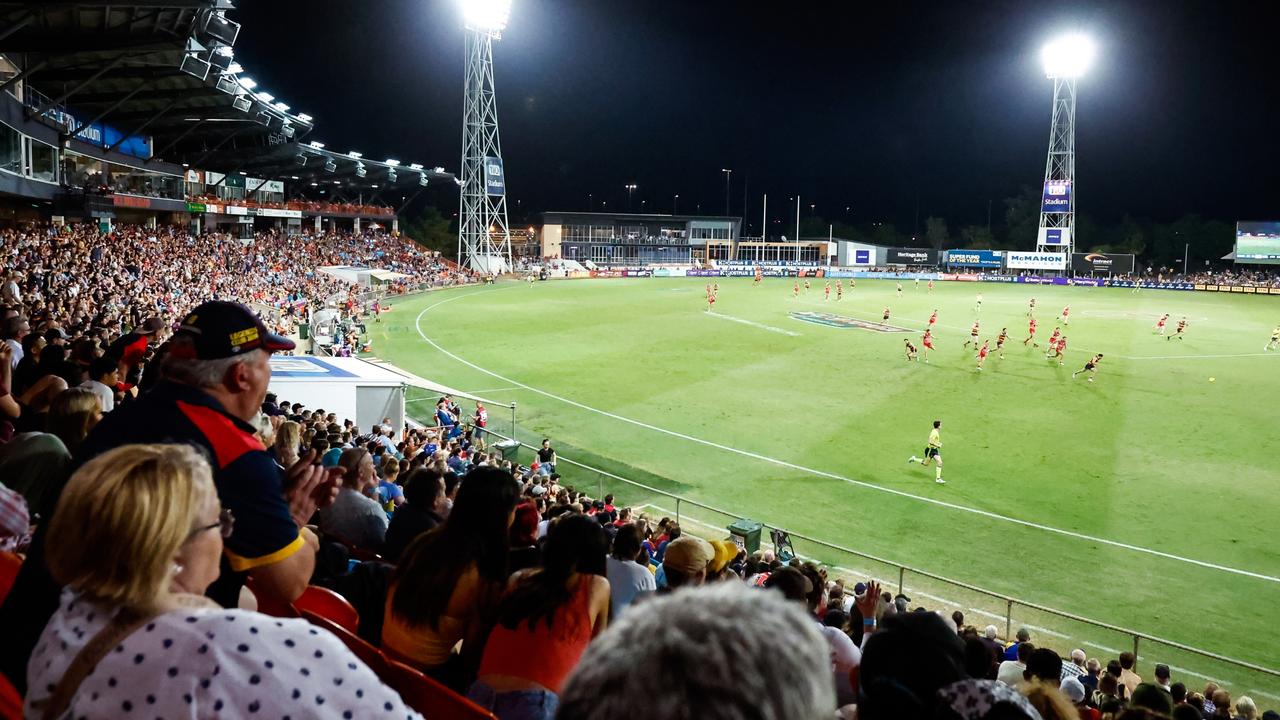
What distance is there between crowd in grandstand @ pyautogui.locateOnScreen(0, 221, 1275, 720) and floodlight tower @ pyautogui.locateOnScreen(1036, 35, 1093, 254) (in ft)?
270

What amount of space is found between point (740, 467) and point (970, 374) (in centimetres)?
1517

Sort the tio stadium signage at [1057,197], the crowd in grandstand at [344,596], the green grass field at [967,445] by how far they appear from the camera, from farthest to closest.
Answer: the tio stadium signage at [1057,197], the green grass field at [967,445], the crowd in grandstand at [344,596]

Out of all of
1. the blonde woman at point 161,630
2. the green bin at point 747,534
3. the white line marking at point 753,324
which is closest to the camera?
the blonde woman at point 161,630

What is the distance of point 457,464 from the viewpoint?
14.4 meters

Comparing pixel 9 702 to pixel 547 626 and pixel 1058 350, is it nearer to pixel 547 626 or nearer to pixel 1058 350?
pixel 547 626

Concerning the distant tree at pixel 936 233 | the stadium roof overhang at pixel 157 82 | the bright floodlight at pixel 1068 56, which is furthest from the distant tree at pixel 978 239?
the stadium roof overhang at pixel 157 82

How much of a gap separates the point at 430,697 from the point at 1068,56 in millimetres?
88261

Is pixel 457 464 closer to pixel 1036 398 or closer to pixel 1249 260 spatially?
pixel 1036 398

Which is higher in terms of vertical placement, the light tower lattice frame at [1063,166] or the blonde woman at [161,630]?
the light tower lattice frame at [1063,166]

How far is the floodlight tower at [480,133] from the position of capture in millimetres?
67250

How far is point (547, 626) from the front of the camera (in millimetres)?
3395

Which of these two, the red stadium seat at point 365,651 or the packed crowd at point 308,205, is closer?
the red stadium seat at point 365,651

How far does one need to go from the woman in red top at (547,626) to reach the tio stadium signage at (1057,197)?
9489 centimetres

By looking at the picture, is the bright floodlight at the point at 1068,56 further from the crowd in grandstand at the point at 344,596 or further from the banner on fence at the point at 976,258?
the crowd in grandstand at the point at 344,596
